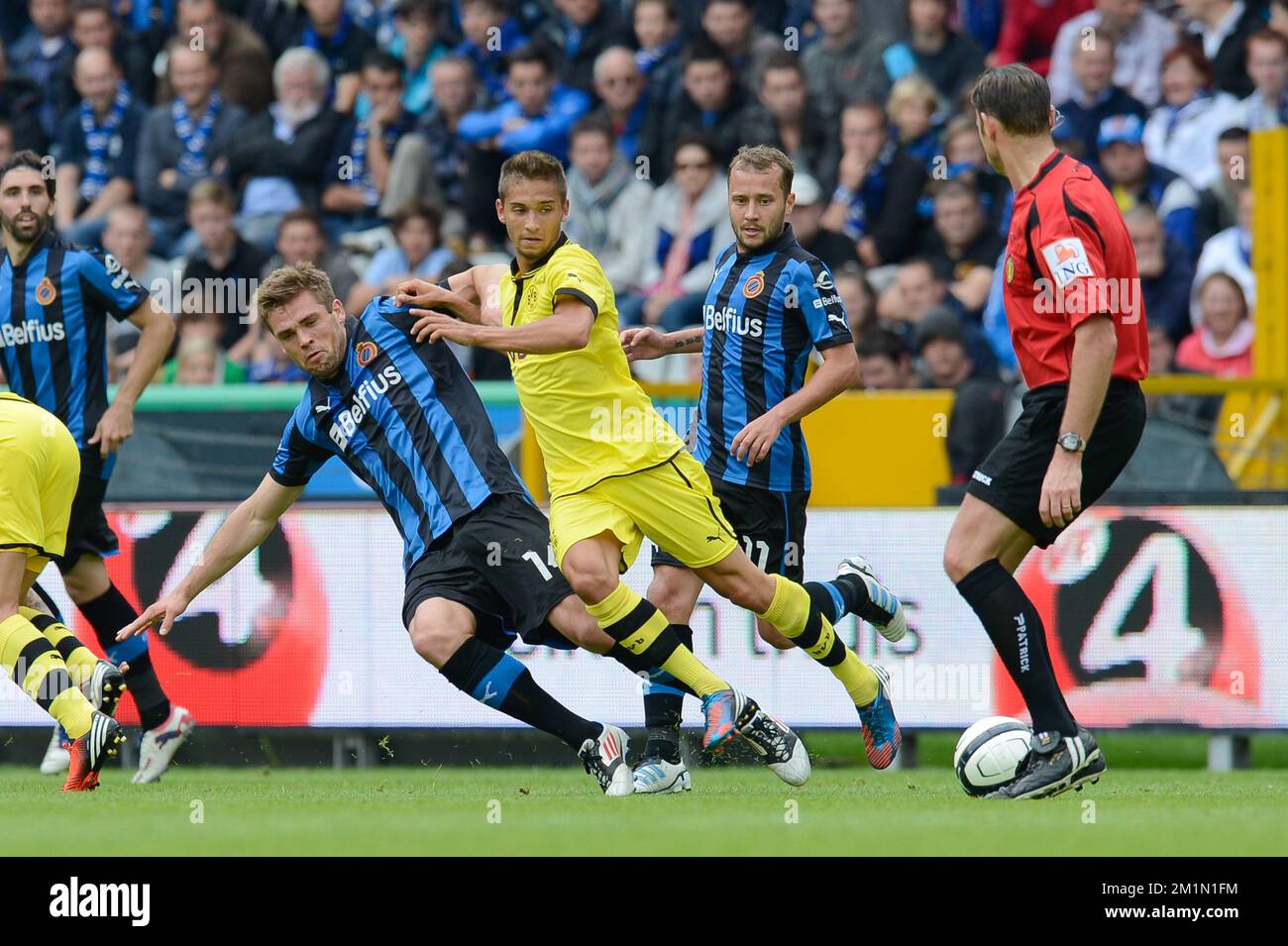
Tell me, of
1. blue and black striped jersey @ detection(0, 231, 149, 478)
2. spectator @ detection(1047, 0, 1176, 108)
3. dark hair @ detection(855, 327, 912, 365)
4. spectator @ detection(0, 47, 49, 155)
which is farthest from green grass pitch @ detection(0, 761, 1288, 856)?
spectator @ detection(0, 47, 49, 155)

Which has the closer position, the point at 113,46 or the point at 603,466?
the point at 603,466

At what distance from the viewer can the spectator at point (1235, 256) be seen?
11.4m

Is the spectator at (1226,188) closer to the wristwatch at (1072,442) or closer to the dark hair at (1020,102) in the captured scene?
the dark hair at (1020,102)

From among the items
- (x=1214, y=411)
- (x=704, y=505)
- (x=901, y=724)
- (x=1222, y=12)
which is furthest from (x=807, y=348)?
(x=1222, y=12)

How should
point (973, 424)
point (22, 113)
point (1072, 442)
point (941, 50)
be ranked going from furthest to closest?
point (22, 113), point (941, 50), point (973, 424), point (1072, 442)

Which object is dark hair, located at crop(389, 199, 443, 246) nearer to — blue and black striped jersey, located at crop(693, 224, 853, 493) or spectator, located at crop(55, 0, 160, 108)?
spectator, located at crop(55, 0, 160, 108)

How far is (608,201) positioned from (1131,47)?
12.4 feet

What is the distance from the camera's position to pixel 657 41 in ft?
44.0

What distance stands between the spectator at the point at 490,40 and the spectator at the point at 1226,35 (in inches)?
191

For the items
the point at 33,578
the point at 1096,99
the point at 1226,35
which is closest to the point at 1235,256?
the point at 1096,99

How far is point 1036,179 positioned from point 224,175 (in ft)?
30.9

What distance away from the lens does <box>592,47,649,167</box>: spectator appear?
13.1m

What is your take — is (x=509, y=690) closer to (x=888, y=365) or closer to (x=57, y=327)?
(x=57, y=327)

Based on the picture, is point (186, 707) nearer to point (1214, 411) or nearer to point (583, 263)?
point (583, 263)
